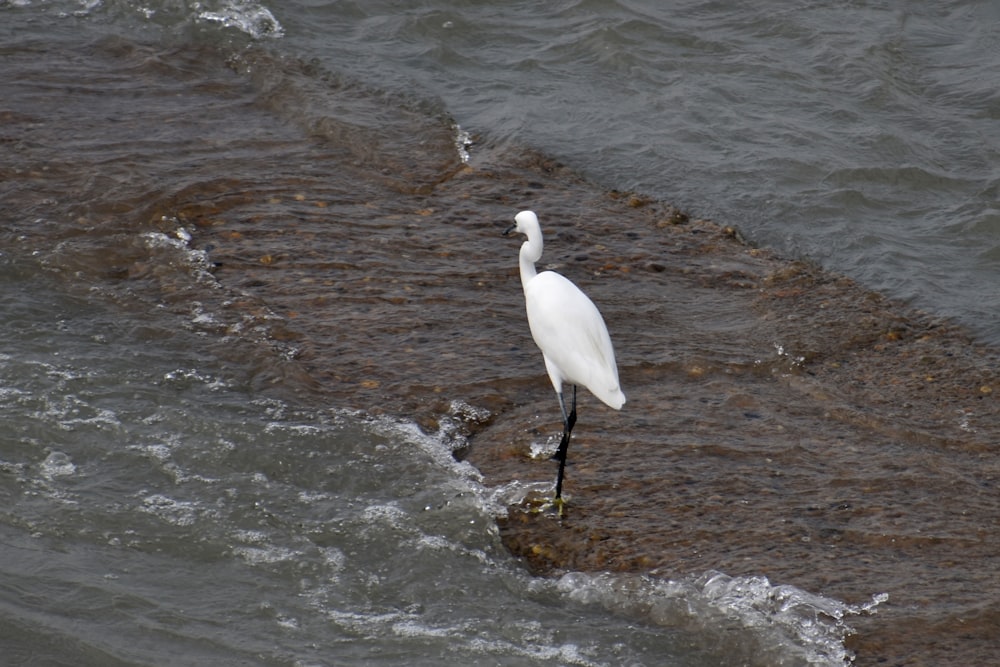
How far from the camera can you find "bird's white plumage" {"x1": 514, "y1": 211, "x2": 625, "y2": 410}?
4777 mm

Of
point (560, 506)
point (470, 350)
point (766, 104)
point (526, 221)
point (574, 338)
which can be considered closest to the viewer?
point (560, 506)

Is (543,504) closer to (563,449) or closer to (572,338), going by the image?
(563,449)

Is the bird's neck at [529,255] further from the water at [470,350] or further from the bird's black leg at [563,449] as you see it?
the bird's black leg at [563,449]

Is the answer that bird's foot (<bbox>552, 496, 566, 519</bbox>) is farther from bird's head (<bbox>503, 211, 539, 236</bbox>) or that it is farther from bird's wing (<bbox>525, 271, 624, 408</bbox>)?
bird's head (<bbox>503, 211, 539, 236</bbox>)

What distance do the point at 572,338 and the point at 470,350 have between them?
3.13 ft

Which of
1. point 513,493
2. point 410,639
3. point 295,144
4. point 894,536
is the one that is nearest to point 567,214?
point 295,144

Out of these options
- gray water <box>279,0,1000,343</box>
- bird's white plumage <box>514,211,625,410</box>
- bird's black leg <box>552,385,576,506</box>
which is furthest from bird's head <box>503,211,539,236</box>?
gray water <box>279,0,1000,343</box>

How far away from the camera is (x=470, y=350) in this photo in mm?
5750

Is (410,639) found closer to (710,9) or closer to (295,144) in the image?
(295,144)

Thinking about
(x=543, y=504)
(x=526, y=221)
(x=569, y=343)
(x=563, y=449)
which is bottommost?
(x=543, y=504)

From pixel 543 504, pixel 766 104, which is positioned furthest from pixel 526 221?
pixel 766 104

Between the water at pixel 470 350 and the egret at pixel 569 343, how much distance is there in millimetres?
307

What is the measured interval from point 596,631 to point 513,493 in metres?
0.90

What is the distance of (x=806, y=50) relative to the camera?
32.2 feet
